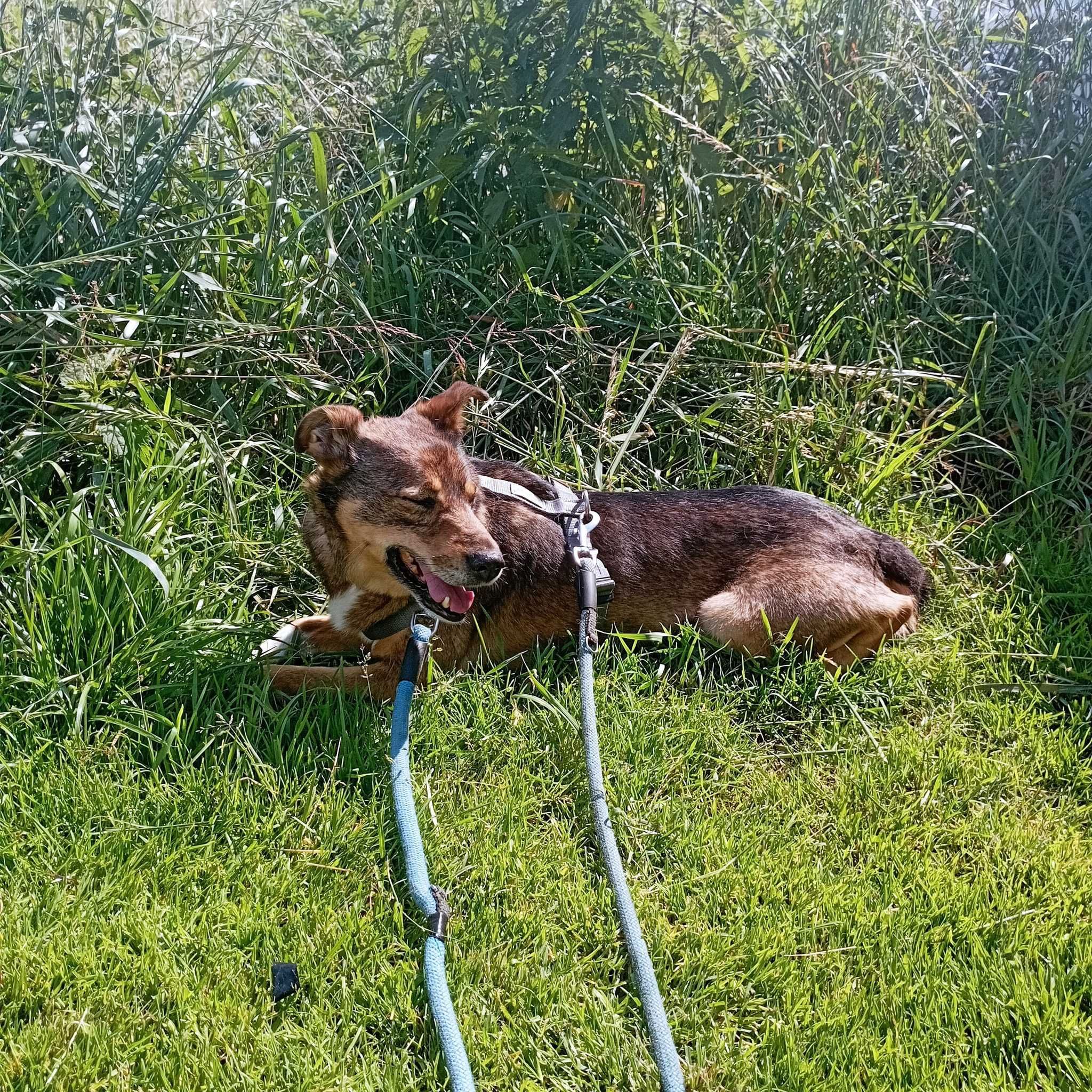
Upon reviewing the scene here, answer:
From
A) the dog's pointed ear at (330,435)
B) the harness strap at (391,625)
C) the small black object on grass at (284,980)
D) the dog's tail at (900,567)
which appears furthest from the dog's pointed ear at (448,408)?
the small black object on grass at (284,980)

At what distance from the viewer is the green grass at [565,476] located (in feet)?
7.89

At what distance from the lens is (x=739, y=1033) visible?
2.39 m

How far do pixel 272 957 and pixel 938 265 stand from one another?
4.48 metres

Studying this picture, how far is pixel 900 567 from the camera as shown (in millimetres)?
3863

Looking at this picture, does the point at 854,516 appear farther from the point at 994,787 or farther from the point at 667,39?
the point at 667,39

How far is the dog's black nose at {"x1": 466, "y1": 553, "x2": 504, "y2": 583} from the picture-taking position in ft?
10.9

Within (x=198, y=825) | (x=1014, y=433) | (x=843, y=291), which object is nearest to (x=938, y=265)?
(x=843, y=291)

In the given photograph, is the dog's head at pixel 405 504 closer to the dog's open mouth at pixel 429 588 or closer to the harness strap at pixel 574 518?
the dog's open mouth at pixel 429 588

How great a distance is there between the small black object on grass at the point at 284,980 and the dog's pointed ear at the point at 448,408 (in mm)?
1971

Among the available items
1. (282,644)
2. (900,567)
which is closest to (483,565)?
(282,644)

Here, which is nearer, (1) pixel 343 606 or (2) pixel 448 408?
(1) pixel 343 606

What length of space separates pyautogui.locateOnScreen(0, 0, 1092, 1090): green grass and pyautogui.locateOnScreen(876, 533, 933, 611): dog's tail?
21 cm

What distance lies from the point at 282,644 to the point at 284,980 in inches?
56.3

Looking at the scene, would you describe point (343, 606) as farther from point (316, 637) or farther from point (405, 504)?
point (405, 504)
